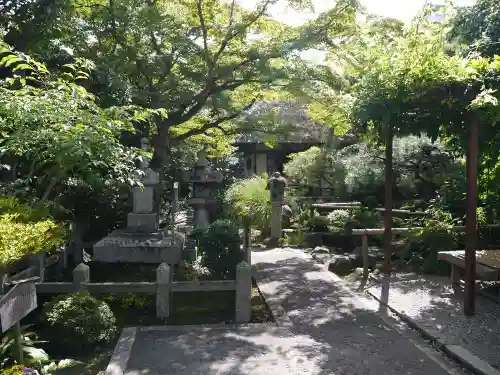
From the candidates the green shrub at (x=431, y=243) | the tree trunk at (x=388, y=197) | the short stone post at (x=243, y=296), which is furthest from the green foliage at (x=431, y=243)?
the short stone post at (x=243, y=296)

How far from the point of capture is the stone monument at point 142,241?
30.6ft

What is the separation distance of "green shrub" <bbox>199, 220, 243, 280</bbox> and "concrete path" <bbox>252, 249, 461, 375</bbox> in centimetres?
82

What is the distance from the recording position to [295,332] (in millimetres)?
6371

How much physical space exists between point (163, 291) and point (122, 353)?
162 cm

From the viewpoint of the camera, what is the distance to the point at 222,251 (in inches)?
326

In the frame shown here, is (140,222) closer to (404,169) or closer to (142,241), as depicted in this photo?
(142,241)

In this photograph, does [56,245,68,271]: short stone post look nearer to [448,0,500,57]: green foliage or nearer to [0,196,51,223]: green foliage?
[0,196,51,223]: green foliage

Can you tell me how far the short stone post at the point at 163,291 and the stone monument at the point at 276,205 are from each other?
7.22m

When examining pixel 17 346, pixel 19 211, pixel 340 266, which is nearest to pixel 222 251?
pixel 340 266

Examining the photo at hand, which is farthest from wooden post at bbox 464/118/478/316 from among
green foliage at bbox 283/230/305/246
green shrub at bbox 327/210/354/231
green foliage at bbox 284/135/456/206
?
green foliage at bbox 284/135/456/206

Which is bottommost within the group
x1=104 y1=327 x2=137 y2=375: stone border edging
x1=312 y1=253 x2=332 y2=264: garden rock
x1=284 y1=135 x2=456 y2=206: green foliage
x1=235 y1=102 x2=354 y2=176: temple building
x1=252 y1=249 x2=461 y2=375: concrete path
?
x1=104 y1=327 x2=137 y2=375: stone border edging

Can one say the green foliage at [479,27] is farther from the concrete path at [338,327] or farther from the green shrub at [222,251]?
the green shrub at [222,251]

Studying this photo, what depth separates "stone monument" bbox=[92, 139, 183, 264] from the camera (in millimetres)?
9312

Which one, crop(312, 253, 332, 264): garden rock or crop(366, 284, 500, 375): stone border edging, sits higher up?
crop(312, 253, 332, 264): garden rock
